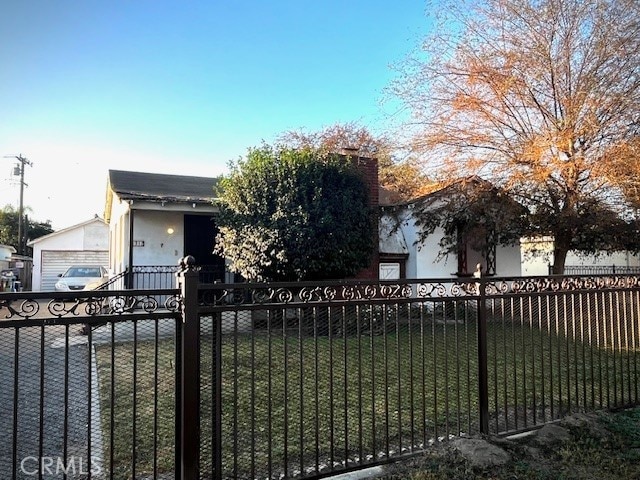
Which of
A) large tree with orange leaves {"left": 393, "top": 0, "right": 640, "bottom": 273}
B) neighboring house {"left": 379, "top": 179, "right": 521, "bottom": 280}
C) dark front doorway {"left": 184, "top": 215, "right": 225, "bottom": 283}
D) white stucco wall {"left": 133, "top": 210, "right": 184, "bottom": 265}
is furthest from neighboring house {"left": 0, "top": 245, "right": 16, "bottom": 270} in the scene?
large tree with orange leaves {"left": 393, "top": 0, "right": 640, "bottom": 273}

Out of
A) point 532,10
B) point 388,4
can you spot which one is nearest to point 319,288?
point 388,4

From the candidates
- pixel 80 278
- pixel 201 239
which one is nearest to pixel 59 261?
pixel 80 278

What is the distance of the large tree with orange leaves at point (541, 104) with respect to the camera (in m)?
9.40

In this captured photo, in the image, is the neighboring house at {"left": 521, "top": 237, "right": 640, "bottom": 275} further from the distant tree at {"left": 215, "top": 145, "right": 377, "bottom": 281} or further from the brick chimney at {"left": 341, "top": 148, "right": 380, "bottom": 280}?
the distant tree at {"left": 215, "top": 145, "right": 377, "bottom": 281}

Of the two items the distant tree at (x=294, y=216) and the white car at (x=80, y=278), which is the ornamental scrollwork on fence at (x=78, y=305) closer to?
the distant tree at (x=294, y=216)

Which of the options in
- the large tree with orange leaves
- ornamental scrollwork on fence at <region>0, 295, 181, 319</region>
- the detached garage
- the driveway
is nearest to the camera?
ornamental scrollwork on fence at <region>0, 295, 181, 319</region>

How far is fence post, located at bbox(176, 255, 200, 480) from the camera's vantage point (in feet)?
8.89

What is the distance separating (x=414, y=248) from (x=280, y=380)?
7.41m

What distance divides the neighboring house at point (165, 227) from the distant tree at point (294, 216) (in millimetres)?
2117

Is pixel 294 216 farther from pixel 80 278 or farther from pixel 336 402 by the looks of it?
pixel 80 278

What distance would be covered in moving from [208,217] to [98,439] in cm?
943

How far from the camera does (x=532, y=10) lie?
960cm

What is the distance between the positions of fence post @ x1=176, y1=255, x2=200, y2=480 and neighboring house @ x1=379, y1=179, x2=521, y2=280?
9394 millimetres

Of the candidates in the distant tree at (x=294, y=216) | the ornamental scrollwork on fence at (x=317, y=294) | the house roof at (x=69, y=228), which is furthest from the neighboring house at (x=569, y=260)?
the house roof at (x=69, y=228)
